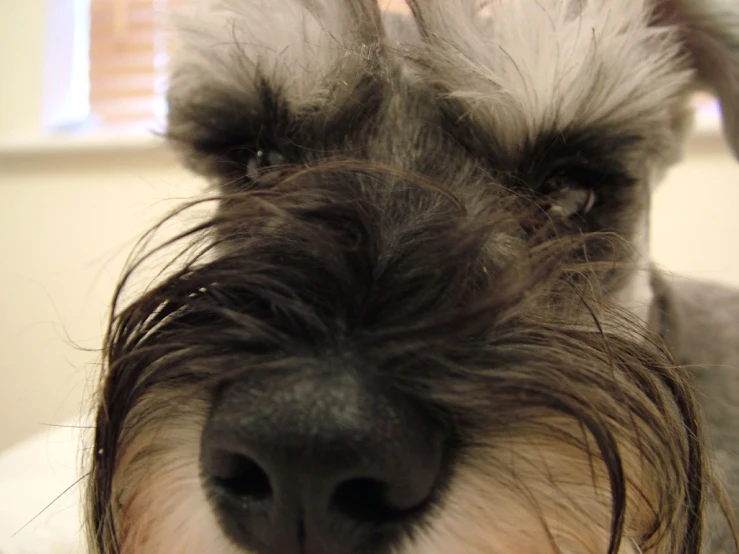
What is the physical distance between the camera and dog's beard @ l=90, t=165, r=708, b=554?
717 mm

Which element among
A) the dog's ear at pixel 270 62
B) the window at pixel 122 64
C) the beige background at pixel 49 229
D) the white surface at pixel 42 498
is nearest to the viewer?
the dog's ear at pixel 270 62

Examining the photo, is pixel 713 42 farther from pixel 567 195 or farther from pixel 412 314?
pixel 412 314

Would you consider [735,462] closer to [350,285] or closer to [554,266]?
[554,266]

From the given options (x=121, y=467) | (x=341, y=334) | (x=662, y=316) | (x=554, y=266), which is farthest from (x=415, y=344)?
(x=662, y=316)

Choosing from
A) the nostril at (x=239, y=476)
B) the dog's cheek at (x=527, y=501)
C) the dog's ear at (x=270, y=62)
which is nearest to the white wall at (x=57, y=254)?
the dog's ear at (x=270, y=62)

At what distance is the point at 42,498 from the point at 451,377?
4.38 ft

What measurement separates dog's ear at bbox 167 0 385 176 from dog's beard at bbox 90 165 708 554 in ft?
1.16

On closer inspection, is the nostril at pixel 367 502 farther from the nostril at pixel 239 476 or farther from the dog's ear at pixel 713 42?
the dog's ear at pixel 713 42

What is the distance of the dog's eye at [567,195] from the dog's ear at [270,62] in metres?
0.43

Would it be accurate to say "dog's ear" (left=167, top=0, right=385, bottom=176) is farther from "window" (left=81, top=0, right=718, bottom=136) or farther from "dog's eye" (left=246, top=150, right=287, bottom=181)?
"window" (left=81, top=0, right=718, bottom=136)

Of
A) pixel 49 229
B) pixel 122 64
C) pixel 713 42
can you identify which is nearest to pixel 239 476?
pixel 713 42

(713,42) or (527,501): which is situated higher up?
(713,42)

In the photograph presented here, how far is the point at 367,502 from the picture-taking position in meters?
0.70

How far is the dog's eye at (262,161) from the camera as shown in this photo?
4.32ft
